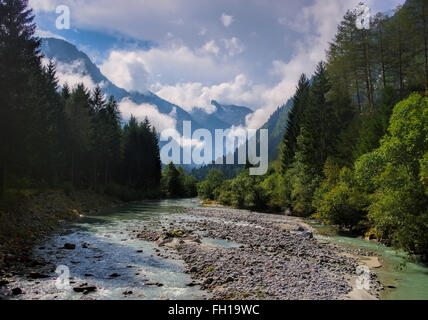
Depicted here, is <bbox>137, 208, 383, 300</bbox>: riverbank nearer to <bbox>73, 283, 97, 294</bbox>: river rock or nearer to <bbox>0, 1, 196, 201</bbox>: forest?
<bbox>73, 283, 97, 294</bbox>: river rock

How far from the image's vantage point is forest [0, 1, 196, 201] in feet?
82.3

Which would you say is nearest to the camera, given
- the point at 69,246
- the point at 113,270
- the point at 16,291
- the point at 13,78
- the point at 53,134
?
the point at 16,291

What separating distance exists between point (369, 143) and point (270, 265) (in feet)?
76.2

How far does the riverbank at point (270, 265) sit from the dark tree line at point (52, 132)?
13.8 metres

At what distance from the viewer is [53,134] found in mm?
41719

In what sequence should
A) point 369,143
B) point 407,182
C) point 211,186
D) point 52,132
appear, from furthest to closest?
point 211,186
point 52,132
point 369,143
point 407,182

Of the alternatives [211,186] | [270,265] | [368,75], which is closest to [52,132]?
[270,265]

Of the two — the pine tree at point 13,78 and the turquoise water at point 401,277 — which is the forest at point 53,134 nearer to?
the pine tree at point 13,78

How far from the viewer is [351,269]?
51.1ft

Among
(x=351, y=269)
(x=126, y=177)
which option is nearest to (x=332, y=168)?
(x=351, y=269)

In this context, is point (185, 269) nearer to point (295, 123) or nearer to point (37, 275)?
point (37, 275)

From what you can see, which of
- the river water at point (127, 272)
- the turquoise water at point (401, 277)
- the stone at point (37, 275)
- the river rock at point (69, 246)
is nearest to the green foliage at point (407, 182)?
the turquoise water at point (401, 277)

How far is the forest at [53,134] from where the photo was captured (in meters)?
25.1

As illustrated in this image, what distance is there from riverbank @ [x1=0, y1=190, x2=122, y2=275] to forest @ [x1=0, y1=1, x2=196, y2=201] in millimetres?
1630
